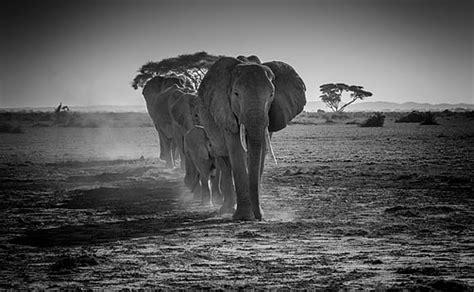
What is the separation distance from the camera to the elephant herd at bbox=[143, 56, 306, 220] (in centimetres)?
1035

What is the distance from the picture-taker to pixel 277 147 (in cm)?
2995

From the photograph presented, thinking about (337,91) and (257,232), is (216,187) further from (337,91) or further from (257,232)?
(337,91)

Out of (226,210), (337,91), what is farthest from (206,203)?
(337,91)

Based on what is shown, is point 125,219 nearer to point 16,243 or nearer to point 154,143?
point 16,243

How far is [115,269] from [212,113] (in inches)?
191

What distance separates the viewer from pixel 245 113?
33.7 ft

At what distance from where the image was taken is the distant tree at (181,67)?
42.3 metres

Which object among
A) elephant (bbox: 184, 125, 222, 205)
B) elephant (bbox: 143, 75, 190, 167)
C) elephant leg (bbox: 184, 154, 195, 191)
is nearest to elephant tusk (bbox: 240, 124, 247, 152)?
elephant (bbox: 184, 125, 222, 205)

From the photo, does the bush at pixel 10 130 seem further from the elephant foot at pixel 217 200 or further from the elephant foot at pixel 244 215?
the elephant foot at pixel 244 215

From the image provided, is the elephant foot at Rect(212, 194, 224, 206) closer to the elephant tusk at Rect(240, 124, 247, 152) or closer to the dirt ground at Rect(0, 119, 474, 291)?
the dirt ground at Rect(0, 119, 474, 291)

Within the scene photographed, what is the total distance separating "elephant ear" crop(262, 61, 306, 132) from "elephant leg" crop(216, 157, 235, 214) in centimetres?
117

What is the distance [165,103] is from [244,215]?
11.2 metres

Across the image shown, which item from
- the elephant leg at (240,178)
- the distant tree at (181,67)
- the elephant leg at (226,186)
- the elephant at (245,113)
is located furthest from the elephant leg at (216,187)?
the distant tree at (181,67)

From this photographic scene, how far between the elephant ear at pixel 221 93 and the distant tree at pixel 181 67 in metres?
30.2
